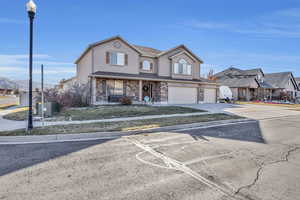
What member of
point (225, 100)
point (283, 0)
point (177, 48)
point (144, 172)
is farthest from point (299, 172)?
point (225, 100)

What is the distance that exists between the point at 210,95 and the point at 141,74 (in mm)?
11392

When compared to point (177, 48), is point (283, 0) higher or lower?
higher

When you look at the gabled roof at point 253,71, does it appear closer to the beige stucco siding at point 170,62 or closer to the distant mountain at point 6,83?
the beige stucco siding at point 170,62

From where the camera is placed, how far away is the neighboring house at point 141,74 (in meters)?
16.7

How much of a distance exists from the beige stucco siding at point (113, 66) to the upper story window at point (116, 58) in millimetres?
322

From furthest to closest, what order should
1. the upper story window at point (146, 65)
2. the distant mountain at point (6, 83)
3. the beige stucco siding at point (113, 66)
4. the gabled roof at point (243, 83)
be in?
1. the distant mountain at point (6, 83)
2. the gabled roof at point (243, 83)
3. the upper story window at point (146, 65)
4. the beige stucco siding at point (113, 66)

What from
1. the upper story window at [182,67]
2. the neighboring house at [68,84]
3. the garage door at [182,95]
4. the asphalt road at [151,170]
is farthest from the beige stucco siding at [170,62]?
the asphalt road at [151,170]

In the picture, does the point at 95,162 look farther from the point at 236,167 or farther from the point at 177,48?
the point at 177,48

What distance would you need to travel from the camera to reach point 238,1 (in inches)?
552

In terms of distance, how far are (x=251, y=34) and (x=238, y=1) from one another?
26.5ft

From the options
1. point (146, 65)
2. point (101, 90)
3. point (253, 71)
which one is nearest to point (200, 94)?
point (146, 65)

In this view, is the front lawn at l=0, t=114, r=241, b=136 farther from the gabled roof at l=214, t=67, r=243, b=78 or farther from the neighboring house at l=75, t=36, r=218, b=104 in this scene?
the gabled roof at l=214, t=67, r=243, b=78

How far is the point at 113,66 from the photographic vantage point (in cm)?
1728

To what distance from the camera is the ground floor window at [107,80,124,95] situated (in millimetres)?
17250
